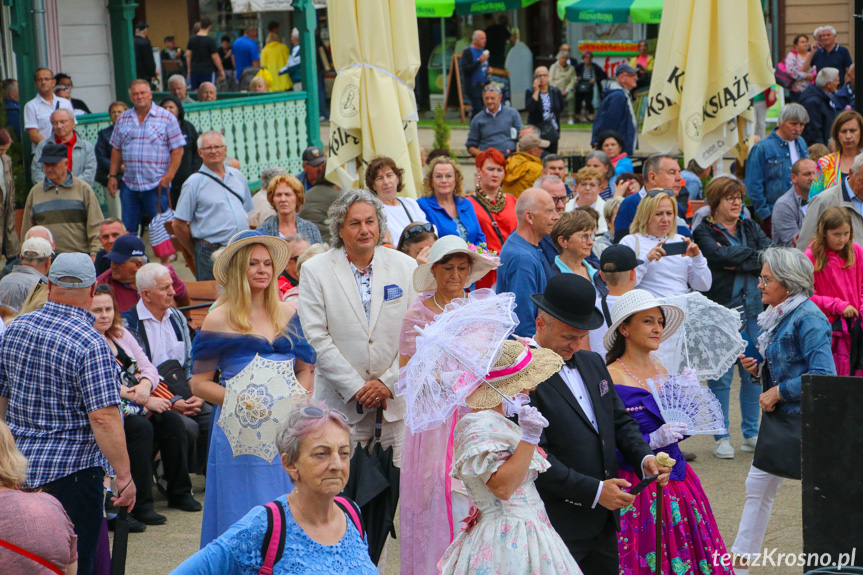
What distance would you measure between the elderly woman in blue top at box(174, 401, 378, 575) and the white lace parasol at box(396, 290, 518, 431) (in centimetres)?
44

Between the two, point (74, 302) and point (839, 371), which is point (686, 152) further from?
point (74, 302)

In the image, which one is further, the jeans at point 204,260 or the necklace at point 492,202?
the jeans at point 204,260

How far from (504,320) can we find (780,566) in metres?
2.99

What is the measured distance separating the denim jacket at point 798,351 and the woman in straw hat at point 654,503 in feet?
3.17

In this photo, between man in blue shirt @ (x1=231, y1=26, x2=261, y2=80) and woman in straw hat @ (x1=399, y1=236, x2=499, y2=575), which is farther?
man in blue shirt @ (x1=231, y1=26, x2=261, y2=80)

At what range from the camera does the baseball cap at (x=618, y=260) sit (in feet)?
22.5

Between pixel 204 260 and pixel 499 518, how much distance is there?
6839 mm

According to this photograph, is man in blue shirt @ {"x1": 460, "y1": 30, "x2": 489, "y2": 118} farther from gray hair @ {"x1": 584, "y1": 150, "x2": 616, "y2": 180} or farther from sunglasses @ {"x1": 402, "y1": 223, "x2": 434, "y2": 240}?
sunglasses @ {"x1": 402, "y1": 223, "x2": 434, "y2": 240}

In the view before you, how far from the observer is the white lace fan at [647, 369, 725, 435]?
16.2 feet

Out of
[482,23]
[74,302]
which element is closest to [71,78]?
[74,302]

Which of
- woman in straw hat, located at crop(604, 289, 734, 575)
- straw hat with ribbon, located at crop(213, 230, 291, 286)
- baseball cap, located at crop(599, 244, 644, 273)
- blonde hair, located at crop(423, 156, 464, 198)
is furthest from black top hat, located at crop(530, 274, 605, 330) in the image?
blonde hair, located at crop(423, 156, 464, 198)

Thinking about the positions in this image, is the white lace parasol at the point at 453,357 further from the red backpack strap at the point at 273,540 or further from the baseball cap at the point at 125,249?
the baseball cap at the point at 125,249

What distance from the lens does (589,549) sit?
446cm

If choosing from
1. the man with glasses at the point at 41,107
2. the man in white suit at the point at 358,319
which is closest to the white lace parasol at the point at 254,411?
the man in white suit at the point at 358,319
